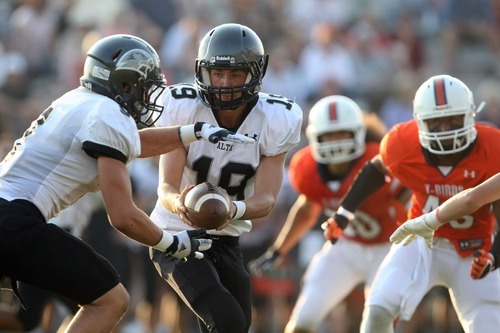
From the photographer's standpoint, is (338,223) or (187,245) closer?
(187,245)

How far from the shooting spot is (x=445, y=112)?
535cm

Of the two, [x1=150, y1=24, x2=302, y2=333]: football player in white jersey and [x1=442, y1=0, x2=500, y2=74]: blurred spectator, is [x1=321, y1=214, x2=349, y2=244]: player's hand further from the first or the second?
[x1=442, y1=0, x2=500, y2=74]: blurred spectator

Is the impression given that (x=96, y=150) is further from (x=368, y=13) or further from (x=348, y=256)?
(x=368, y=13)

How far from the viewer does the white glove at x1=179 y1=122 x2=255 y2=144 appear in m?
4.82

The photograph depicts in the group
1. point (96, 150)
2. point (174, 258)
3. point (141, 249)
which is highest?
point (96, 150)

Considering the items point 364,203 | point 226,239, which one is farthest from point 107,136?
point 364,203

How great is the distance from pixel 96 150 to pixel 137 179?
187 inches

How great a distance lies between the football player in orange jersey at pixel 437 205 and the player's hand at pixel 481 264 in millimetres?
180

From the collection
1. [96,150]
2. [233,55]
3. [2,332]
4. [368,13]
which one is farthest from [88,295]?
[368,13]

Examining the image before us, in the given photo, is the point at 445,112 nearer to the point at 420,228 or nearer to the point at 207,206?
the point at 420,228

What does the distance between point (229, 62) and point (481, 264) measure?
1.67 meters

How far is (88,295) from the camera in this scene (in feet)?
14.7

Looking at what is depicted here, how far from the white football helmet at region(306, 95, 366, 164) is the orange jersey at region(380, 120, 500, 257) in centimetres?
128

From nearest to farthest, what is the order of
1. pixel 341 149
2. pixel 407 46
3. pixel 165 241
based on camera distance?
pixel 165 241 < pixel 341 149 < pixel 407 46
